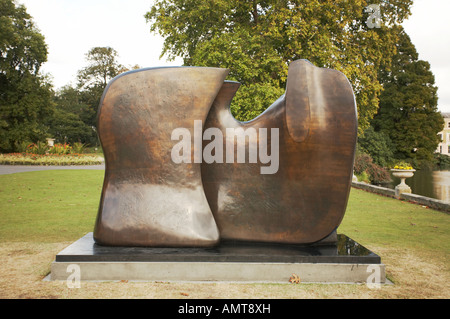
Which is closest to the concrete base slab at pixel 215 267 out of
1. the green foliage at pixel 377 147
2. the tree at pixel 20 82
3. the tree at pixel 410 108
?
the tree at pixel 20 82

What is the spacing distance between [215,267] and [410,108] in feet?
129

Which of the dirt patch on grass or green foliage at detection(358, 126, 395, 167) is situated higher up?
green foliage at detection(358, 126, 395, 167)

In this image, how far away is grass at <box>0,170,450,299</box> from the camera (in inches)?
167

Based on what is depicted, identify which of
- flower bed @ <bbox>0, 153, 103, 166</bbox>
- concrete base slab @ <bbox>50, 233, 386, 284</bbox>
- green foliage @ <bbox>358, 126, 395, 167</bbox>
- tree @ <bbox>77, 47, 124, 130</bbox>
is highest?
tree @ <bbox>77, 47, 124, 130</bbox>

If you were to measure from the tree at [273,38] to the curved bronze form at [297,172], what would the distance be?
1088cm

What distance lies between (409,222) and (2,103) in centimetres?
3331

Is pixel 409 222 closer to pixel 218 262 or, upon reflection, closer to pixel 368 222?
pixel 368 222

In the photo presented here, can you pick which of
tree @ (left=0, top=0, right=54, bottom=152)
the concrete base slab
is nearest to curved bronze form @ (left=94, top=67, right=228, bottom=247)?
the concrete base slab

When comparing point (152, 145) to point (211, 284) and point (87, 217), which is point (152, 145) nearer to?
point (211, 284)

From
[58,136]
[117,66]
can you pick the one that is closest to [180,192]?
[58,136]

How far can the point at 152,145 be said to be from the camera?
16.5 feet

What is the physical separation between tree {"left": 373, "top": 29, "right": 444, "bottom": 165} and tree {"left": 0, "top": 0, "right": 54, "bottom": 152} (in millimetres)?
32772

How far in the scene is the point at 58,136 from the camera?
4769 cm

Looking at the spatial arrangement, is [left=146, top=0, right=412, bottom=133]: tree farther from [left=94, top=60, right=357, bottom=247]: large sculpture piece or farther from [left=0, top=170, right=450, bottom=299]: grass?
[left=94, top=60, right=357, bottom=247]: large sculpture piece
